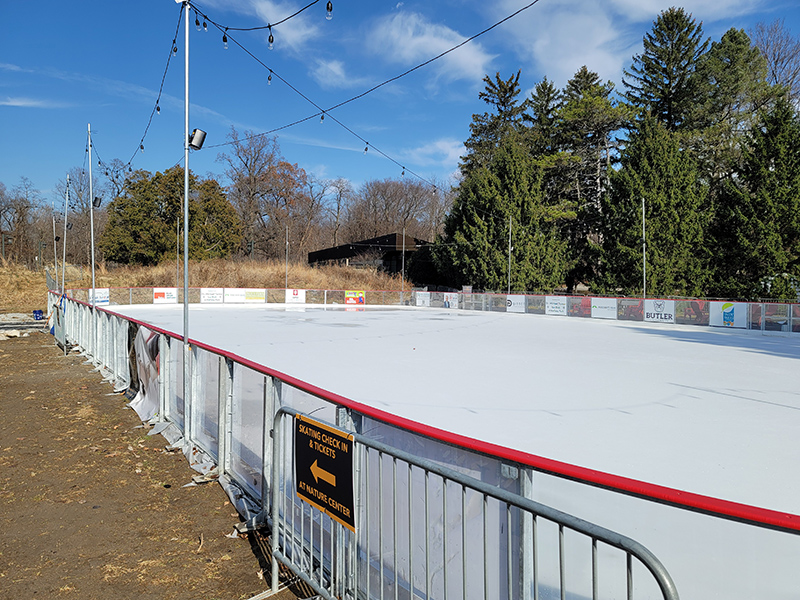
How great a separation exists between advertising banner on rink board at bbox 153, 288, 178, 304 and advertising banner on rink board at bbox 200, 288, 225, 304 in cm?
218

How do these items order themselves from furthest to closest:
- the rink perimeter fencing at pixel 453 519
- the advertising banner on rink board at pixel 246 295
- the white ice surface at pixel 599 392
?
the advertising banner on rink board at pixel 246 295 < the white ice surface at pixel 599 392 < the rink perimeter fencing at pixel 453 519

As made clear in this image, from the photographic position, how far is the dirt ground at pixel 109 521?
3738 mm

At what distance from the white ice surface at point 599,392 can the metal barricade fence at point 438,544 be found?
287 centimetres

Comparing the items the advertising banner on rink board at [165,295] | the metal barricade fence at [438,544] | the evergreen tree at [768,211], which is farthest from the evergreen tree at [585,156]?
the metal barricade fence at [438,544]

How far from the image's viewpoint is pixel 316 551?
378cm

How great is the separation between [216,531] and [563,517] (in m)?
3.74

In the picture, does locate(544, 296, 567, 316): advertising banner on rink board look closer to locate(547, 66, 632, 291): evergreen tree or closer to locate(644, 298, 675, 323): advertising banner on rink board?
locate(644, 298, 675, 323): advertising banner on rink board

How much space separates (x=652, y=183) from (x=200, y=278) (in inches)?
1600

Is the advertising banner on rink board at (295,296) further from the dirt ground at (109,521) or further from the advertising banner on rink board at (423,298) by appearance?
the dirt ground at (109,521)

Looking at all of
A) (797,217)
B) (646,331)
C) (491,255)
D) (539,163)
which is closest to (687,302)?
(646,331)

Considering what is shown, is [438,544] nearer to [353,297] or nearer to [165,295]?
[165,295]

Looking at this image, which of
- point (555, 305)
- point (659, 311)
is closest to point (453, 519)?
point (659, 311)

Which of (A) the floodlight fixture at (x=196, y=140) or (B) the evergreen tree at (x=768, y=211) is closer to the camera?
(A) the floodlight fixture at (x=196, y=140)

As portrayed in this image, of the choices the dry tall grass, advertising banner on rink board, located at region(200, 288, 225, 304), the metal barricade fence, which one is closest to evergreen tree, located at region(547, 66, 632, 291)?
the dry tall grass
